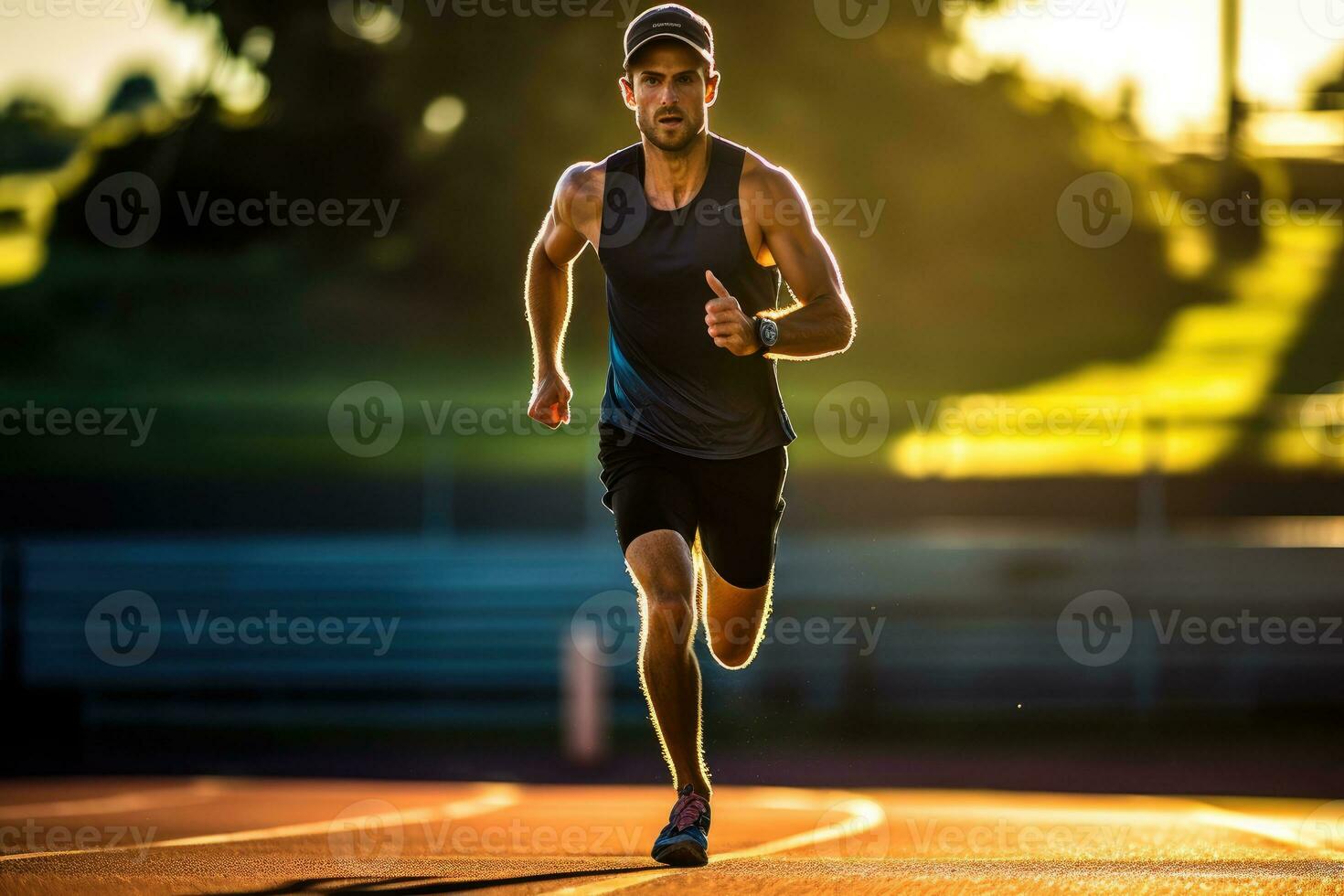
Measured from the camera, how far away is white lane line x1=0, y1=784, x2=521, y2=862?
718 cm

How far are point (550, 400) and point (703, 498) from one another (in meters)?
0.61

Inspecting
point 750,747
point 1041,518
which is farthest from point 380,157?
point 1041,518

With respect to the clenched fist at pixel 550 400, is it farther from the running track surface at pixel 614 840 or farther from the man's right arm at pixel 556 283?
the running track surface at pixel 614 840

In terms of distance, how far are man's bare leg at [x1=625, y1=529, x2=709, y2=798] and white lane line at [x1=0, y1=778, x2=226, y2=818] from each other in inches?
174

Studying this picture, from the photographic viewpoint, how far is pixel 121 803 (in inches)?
419

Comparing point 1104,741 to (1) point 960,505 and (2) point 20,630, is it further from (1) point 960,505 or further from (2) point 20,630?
(1) point 960,505

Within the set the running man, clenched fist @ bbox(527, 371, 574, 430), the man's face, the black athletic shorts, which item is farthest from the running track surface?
the man's face

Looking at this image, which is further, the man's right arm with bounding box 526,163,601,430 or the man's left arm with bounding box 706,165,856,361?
the man's right arm with bounding box 526,163,601,430

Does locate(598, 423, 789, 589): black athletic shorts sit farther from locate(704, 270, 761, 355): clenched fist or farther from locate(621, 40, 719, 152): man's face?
locate(621, 40, 719, 152): man's face

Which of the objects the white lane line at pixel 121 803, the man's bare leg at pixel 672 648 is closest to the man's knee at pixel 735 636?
the man's bare leg at pixel 672 648

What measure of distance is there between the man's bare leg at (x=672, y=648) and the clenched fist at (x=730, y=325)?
0.75 metres

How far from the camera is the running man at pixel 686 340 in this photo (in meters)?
6.50

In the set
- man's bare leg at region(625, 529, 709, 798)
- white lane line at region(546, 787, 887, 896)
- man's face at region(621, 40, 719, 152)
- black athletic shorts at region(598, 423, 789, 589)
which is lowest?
white lane line at region(546, 787, 887, 896)

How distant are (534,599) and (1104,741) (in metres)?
4.30
